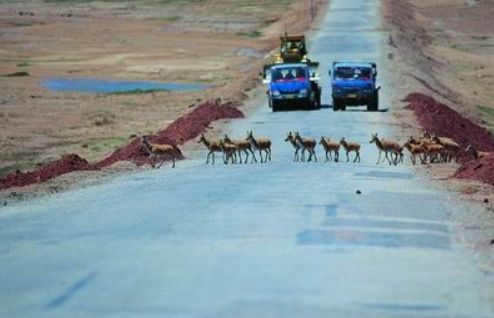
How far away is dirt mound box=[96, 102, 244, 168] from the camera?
37.5m

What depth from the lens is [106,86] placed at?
8431cm

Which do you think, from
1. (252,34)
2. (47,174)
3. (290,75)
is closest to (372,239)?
(47,174)

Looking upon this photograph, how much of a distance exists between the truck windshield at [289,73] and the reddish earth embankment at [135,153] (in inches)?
98.7

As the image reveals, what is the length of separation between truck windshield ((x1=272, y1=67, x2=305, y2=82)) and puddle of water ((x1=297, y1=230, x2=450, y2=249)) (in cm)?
3787

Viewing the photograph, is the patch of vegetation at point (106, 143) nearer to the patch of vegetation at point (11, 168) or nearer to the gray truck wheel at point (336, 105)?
the patch of vegetation at point (11, 168)

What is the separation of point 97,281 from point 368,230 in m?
6.12

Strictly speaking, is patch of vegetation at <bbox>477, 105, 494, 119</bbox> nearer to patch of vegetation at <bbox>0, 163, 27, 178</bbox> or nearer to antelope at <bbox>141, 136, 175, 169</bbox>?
patch of vegetation at <bbox>0, 163, 27, 178</bbox>

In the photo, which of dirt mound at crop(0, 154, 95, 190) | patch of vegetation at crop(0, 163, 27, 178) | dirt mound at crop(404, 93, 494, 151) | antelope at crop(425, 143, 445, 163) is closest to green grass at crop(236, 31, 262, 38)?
dirt mound at crop(404, 93, 494, 151)

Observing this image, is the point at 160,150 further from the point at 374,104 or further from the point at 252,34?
the point at 252,34

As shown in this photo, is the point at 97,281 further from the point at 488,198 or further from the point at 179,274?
the point at 488,198

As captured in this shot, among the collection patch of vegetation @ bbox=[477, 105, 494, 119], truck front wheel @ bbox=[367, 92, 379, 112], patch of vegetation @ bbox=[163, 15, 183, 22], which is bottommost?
patch of vegetation @ bbox=[477, 105, 494, 119]

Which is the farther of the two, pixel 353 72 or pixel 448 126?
pixel 353 72

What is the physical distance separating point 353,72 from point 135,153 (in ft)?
71.2

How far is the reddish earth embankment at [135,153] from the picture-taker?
111ft
